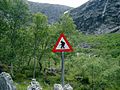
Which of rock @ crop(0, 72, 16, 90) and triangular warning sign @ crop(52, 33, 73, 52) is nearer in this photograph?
triangular warning sign @ crop(52, 33, 73, 52)

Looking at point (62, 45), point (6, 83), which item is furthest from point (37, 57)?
point (62, 45)

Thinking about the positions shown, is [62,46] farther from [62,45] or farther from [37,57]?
[37,57]

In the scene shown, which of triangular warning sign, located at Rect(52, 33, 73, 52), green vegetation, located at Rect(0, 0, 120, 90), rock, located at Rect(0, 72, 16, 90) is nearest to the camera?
triangular warning sign, located at Rect(52, 33, 73, 52)

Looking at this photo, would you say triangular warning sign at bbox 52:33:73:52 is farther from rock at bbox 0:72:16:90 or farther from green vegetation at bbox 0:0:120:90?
green vegetation at bbox 0:0:120:90

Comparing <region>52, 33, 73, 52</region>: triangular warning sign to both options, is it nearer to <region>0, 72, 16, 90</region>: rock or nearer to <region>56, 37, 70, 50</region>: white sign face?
<region>56, 37, 70, 50</region>: white sign face

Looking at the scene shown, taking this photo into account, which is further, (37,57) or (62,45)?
(37,57)

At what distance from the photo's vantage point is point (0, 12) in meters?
59.8

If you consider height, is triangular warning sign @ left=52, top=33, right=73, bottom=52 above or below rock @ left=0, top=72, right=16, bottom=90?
above

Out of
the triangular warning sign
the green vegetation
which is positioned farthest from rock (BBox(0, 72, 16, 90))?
the green vegetation

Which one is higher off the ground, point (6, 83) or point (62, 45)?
point (62, 45)

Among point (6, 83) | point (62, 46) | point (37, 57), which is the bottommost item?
point (6, 83)

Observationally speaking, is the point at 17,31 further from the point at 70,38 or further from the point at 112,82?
the point at 112,82

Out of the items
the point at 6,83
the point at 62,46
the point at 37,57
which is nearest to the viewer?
the point at 62,46

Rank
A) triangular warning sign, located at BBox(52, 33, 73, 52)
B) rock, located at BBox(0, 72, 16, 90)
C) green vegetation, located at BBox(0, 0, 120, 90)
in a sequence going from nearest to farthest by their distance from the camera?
triangular warning sign, located at BBox(52, 33, 73, 52) < rock, located at BBox(0, 72, 16, 90) < green vegetation, located at BBox(0, 0, 120, 90)
